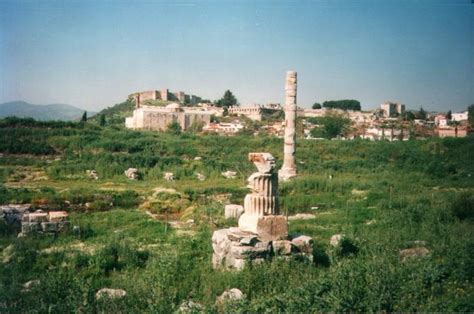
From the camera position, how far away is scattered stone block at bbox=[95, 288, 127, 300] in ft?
21.3

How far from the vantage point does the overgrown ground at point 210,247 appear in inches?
242

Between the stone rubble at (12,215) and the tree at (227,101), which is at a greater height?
the tree at (227,101)

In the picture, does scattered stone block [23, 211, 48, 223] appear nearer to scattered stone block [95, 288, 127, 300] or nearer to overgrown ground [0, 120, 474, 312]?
overgrown ground [0, 120, 474, 312]

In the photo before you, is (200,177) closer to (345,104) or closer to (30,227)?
(30,227)

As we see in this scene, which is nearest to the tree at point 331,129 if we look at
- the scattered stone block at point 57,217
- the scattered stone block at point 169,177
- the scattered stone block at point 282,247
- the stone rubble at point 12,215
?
the scattered stone block at point 169,177

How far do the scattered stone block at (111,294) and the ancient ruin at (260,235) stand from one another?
2.04m

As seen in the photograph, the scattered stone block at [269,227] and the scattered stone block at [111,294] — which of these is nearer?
the scattered stone block at [111,294]

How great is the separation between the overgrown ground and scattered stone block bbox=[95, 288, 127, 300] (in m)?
0.12

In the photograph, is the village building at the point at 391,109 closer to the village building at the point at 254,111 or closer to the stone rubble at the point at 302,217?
the village building at the point at 254,111

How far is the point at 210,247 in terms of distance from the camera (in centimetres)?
985

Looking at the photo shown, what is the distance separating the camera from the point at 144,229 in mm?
12859

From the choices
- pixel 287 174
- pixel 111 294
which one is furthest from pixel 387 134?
pixel 111 294

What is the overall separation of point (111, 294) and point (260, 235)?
3.03 m

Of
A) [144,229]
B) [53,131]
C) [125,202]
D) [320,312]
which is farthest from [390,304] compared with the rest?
[53,131]
